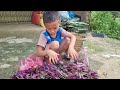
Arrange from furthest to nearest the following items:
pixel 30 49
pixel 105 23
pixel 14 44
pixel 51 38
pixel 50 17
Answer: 1. pixel 105 23
2. pixel 14 44
3. pixel 30 49
4. pixel 51 38
5. pixel 50 17

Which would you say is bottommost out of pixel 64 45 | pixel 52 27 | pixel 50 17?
pixel 64 45

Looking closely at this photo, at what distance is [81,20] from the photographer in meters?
5.65

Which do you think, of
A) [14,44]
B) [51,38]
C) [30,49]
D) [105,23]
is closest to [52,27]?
[51,38]

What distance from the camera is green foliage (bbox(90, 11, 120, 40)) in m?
5.39

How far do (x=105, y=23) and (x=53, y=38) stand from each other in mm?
3177

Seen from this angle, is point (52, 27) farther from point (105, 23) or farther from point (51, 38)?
point (105, 23)

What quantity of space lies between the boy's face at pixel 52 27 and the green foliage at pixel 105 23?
2802mm

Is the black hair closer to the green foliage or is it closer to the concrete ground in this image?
the concrete ground

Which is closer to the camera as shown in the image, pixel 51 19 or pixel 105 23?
pixel 51 19

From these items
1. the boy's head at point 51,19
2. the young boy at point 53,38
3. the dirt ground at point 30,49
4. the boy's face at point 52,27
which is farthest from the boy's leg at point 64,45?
the dirt ground at point 30,49

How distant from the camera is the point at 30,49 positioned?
12.3 feet

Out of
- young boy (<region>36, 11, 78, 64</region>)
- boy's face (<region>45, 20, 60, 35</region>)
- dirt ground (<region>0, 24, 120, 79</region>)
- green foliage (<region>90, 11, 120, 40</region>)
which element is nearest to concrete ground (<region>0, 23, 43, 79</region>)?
dirt ground (<region>0, 24, 120, 79</region>)

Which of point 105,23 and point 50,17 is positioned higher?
point 50,17
